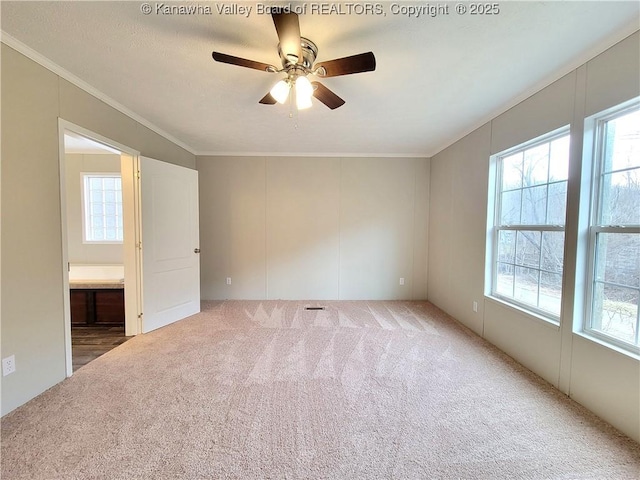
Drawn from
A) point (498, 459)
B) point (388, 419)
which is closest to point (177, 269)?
point (388, 419)

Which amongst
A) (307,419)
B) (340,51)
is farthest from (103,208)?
(307,419)

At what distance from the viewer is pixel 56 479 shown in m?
1.31

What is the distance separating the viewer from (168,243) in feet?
11.0

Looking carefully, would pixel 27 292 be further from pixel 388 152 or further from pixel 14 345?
pixel 388 152

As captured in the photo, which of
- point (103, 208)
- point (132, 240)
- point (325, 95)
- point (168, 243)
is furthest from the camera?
point (103, 208)

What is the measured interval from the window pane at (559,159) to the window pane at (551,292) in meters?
0.83

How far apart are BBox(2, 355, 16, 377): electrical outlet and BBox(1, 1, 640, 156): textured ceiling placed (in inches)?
82.2

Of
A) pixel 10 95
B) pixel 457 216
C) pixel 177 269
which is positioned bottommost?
pixel 177 269

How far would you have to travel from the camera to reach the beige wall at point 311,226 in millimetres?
4398

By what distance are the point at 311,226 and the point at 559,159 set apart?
314 cm

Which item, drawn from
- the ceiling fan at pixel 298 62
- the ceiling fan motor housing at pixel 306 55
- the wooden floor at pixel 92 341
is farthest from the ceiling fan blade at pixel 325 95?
the wooden floor at pixel 92 341

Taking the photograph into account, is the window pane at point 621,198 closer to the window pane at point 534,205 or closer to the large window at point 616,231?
the large window at point 616,231

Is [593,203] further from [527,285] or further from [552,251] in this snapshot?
[527,285]

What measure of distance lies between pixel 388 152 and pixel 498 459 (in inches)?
155
